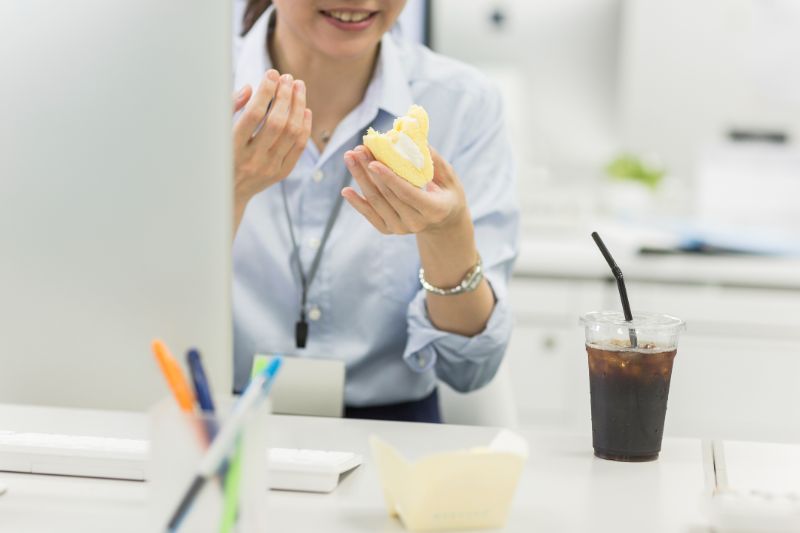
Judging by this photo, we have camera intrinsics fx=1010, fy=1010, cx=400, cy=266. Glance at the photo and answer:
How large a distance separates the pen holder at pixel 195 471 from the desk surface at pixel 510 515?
91mm

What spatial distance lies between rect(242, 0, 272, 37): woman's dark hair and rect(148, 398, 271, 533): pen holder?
0.65 m

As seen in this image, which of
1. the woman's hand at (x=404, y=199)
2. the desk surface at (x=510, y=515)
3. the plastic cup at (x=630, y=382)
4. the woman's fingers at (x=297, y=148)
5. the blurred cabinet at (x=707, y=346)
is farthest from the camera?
the blurred cabinet at (x=707, y=346)

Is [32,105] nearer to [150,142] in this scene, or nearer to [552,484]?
[150,142]

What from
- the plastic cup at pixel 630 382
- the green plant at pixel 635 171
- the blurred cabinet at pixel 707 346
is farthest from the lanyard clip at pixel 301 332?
the green plant at pixel 635 171

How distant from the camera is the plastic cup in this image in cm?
90

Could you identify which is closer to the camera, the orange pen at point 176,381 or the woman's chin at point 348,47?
the orange pen at point 176,381

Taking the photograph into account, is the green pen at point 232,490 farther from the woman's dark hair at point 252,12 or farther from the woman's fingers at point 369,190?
the woman's dark hair at point 252,12

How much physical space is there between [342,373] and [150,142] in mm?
481

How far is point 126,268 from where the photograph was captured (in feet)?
2.58

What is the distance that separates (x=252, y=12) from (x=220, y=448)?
0.74 metres

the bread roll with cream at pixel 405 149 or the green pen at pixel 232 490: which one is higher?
the bread roll with cream at pixel 405 149

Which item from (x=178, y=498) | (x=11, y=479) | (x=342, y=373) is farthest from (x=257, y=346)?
(x=178, y=498)

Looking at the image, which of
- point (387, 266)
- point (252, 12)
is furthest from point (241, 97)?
point (387, 266)

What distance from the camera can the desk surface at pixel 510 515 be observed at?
29.1 inches
